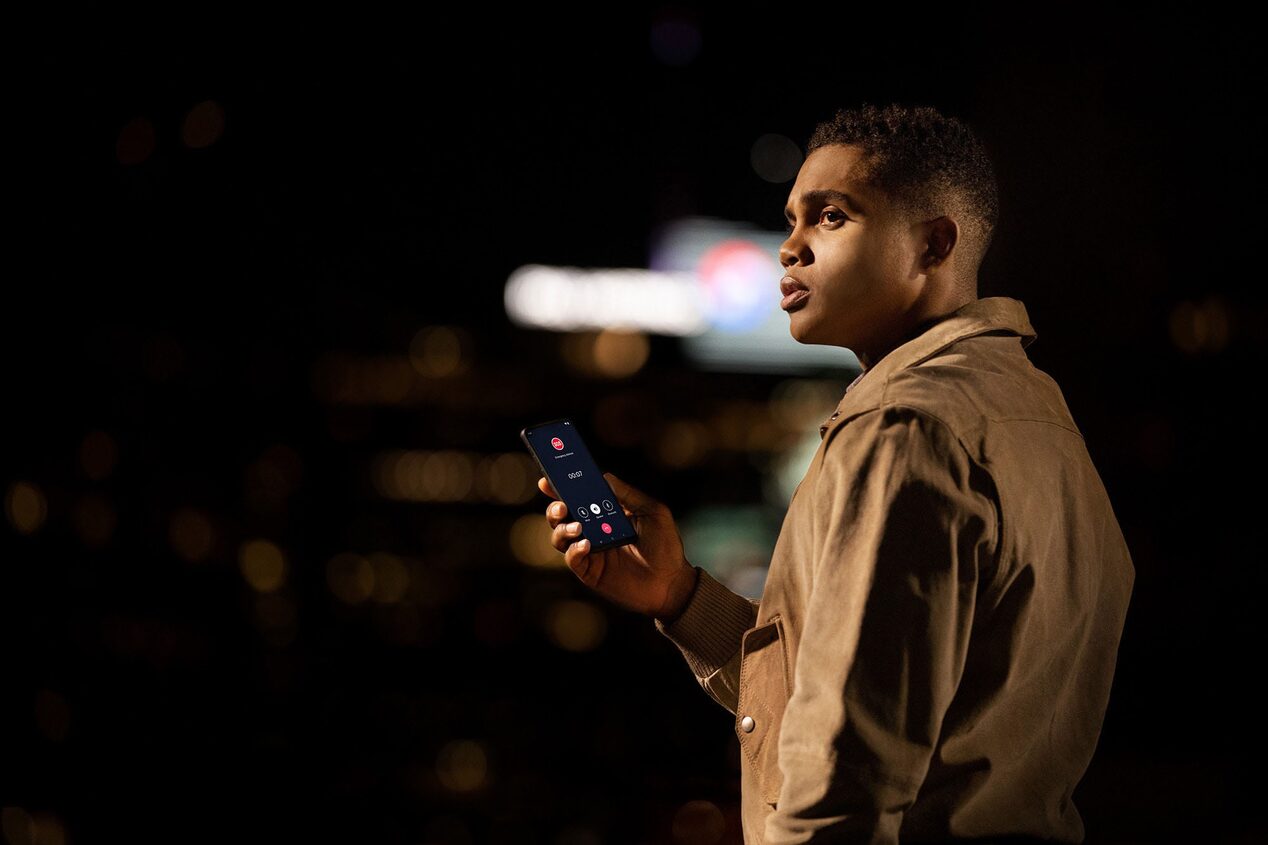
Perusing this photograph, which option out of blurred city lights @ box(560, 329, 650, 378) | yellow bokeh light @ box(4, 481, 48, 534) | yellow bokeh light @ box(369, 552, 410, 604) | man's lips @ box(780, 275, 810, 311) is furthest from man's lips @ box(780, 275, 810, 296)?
yellow bokeh light @ box(369, 552, 410, 604)

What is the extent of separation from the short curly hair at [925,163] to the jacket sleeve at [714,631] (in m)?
0.61

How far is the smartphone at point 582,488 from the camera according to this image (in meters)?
1.80

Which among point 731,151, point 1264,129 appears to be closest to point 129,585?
point 731,151

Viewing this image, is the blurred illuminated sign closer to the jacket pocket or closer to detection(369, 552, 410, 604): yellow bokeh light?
detection(369, 552, 410, 604): yellow bokeh light

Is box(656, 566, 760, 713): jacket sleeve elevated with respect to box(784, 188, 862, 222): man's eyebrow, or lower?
lower

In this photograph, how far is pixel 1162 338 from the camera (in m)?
6.92

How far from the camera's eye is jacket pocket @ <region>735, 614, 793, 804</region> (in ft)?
4.87

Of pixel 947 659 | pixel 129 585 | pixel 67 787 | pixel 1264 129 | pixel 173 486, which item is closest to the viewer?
pixel 947 659

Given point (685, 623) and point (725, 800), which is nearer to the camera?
point (685, 623)

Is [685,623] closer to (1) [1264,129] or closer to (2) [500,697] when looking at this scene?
(1) [1264,129]

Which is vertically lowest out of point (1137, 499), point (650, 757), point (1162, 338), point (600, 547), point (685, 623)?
point (650, 757)

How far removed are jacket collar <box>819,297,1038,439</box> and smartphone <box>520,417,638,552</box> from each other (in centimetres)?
41

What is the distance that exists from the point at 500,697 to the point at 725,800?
85.0 feet

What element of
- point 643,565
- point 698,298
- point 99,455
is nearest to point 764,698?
point 643,565
